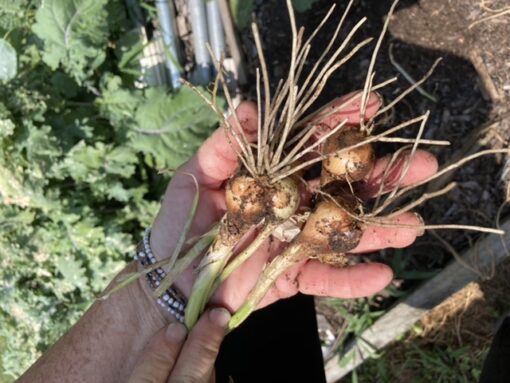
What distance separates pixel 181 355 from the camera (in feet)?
5.41

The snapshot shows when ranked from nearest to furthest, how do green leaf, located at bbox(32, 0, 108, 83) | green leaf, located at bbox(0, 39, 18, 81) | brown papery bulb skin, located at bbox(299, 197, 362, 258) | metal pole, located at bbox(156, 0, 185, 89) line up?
brown papery bulb skin, located at bbox(299, 197, 362, 258)
green leaf, located at bbox(0, 39, 18, 81)
green leaf, located at bbox(32, 0, 108, 83)
metal pole, located at bbox(156, 0, 185, 89)

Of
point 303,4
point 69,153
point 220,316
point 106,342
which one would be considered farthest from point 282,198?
point 69,153

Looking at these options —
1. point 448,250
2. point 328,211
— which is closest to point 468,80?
point 448,250

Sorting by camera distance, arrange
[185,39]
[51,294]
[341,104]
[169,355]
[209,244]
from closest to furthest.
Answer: [169,355] → [341,104] → [209,244] → [51,294] → [185,39]

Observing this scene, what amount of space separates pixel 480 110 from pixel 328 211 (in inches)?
48.8

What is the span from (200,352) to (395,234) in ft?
2.49

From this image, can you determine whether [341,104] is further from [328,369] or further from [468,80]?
[328,369]

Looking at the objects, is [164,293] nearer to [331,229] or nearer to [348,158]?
[331,229]

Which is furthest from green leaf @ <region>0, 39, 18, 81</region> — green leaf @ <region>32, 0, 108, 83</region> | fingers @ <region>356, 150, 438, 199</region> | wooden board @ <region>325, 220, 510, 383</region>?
wooden board @ <region>325, 220, 510, 383</region>

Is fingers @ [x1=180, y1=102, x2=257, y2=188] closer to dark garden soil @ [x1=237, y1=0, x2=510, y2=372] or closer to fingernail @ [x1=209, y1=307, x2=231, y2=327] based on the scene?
fingernail @ [x1=209, y1=307, x2=231, y2=327]

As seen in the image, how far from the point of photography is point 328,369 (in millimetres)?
2877

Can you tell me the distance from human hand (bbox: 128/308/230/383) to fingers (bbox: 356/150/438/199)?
0.71 meters

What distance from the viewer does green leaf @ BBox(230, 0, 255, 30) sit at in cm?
265

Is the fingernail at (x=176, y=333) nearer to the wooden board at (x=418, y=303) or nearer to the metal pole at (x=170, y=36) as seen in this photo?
the wooden board at (x=418, y=303)
